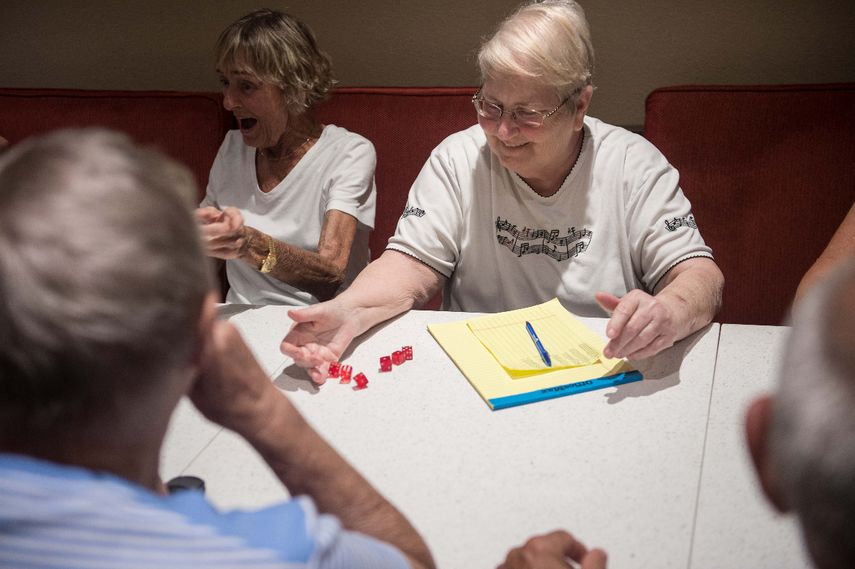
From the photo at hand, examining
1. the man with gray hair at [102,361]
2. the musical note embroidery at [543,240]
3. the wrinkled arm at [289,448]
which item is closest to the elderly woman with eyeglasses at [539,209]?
the musical note embroidery at [543,240]

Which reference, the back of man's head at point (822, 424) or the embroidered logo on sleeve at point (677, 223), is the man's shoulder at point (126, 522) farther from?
the embroidered logo on sleeve at point (677, 223)

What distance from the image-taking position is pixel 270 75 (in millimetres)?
2230

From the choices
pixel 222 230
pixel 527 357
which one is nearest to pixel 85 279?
pixel 527 357

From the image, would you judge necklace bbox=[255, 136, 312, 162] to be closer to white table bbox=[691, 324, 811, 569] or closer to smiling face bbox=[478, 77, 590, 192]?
smiling face bbox=[478, 77, 590, 192]

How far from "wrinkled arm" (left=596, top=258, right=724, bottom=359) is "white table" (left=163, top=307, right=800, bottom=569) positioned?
0.14 feet

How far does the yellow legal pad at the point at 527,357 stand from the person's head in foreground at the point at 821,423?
0.80 m

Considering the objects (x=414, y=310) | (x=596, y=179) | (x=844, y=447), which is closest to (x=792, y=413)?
(x=844, y=447)

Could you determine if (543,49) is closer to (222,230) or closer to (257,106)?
(222,230)

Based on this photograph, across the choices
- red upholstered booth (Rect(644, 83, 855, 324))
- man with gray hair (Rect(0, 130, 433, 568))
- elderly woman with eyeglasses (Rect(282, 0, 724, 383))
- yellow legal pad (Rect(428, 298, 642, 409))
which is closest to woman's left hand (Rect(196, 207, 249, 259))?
elderly woman with eyeglasses (Rect(282, 0, 724, 383))

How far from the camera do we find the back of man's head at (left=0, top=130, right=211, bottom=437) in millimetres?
552

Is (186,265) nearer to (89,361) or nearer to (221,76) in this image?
(89,361)

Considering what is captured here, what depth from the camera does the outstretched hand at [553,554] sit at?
0.94m

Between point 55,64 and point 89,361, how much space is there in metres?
2.95

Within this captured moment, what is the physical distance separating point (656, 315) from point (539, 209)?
525 millimetres
